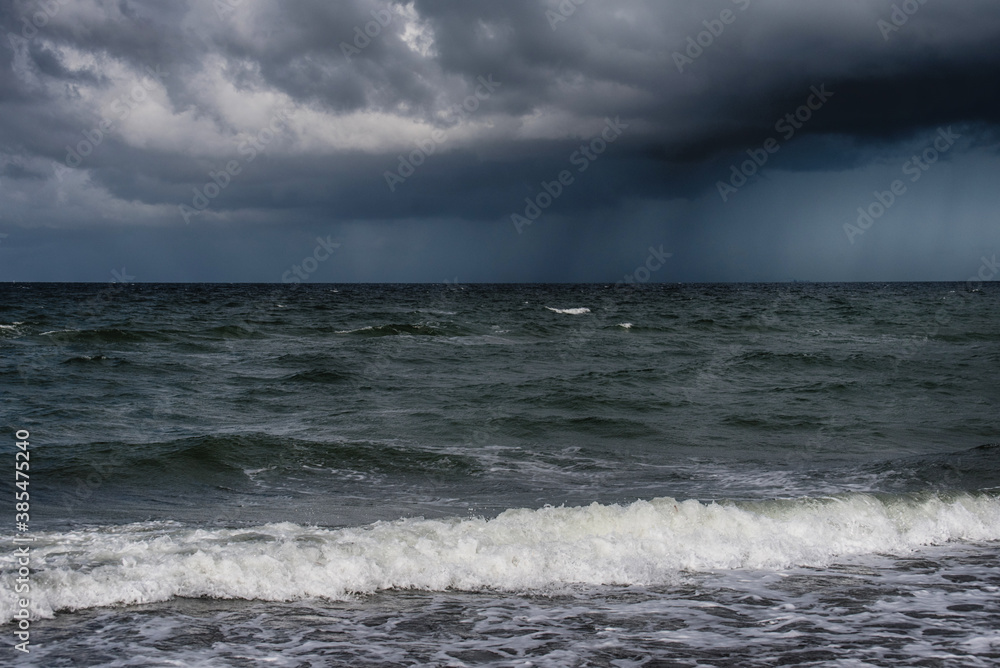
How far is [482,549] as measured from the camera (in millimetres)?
7441

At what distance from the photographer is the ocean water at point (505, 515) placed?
565 centimetres

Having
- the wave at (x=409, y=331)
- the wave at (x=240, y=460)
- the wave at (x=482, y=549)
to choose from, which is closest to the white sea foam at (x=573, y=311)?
the wave at (x=409, y=331)

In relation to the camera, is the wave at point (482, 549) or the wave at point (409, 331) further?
the wave at point (409, 331)

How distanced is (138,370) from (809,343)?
26506 mm

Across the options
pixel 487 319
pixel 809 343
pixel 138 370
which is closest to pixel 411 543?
pixel 138 370

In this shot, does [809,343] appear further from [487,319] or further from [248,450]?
[248,450]

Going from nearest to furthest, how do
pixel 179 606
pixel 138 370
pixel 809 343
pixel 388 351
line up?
pixel 179 606
pixel 138 370
pixel 388 351
pixel 809 343

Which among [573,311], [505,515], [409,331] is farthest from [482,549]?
[573,311]

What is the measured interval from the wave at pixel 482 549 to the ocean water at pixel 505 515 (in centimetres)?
3

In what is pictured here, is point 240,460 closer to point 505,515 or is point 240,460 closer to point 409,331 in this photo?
point 505,515

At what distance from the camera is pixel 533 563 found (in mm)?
7191

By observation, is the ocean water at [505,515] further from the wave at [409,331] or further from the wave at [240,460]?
the wave at [409,331]

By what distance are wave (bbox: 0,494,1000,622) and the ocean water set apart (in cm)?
3

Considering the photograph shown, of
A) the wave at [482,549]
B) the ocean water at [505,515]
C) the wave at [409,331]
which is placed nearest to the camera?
the ocean water at [505,515]
